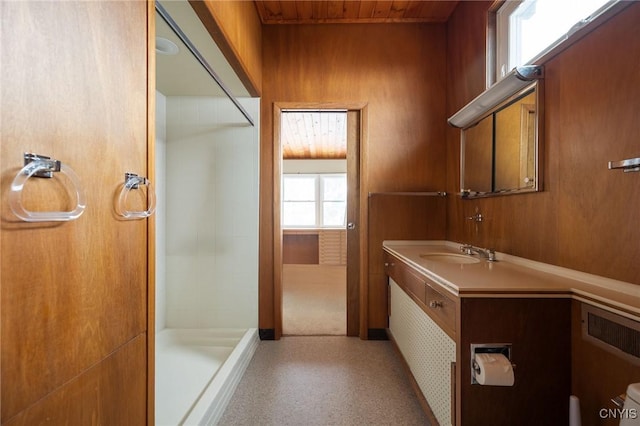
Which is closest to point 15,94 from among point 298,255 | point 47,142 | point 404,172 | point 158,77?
point 47,142

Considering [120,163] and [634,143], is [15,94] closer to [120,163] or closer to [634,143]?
[120,163]

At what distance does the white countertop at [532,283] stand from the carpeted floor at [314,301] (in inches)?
61.6

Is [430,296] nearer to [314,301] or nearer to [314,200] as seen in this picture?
[314,301]

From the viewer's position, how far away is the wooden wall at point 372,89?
251 centimetres

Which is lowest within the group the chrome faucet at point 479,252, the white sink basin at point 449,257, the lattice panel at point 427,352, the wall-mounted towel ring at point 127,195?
the lattice panel at point 427,352

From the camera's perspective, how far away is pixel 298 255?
5.75 meters

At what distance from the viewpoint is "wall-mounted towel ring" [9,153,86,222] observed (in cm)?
51

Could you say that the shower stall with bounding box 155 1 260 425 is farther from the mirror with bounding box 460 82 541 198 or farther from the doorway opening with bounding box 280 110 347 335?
the doorway opening with bounding box 280 110 347 335

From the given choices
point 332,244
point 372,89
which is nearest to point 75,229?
point 372,89

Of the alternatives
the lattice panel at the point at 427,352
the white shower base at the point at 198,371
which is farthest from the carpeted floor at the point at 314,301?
the lattice panel at the point at 427,352

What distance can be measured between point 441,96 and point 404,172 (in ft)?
2.39

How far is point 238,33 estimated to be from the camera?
5.99 feet

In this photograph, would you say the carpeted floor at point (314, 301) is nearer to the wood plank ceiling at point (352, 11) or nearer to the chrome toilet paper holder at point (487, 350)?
the chrome toilet paper holder at point (487, 350)

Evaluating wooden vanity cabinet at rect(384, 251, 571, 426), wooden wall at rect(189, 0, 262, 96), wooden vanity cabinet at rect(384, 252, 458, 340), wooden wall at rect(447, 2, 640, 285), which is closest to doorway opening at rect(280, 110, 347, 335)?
wooden wall at rect(189, 0, 262, 96)
